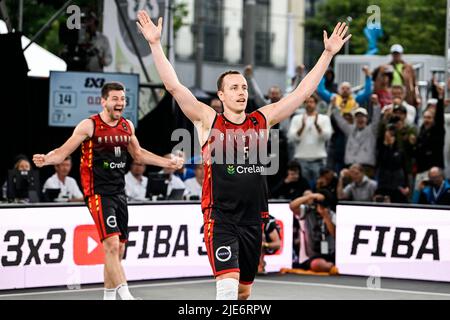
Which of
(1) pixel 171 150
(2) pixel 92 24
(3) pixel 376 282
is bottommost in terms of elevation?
(3) pixel 376 282

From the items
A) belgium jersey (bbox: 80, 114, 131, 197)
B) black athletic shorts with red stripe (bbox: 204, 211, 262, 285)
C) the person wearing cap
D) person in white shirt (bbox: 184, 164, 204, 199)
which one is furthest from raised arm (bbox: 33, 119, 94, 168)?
the person wearing cap

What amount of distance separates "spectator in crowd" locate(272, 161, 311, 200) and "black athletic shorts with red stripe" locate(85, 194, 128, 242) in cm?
520

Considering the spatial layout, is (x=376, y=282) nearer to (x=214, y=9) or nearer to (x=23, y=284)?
(x=23, y=284)

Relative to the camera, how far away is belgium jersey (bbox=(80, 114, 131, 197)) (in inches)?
527

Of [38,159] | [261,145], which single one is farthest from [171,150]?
[261,145]

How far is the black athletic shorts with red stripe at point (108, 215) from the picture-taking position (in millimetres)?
13281

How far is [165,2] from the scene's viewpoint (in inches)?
827

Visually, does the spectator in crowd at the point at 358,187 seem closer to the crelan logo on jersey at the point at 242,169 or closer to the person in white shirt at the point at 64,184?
the person in white shirt at the point at 64,184

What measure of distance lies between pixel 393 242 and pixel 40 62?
720 centimetres

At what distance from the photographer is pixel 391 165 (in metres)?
19.1

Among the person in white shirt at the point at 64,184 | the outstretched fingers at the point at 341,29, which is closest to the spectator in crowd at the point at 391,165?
the person in white shirt at the point at 64,184

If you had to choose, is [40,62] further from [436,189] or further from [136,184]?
[436,189]
